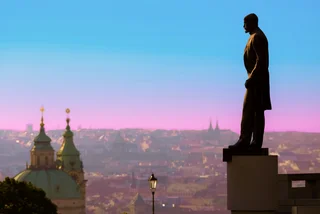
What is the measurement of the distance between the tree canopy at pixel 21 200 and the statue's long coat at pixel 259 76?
50744 mm

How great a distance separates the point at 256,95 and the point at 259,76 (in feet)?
1.06

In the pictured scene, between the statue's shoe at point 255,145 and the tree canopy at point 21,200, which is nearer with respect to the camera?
the statue's shoe at point 255,145

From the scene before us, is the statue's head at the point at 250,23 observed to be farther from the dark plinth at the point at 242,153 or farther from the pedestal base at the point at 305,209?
the pedestal base at the point at 305,209

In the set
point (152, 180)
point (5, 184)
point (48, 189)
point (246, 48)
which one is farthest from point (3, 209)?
point (48, 189)

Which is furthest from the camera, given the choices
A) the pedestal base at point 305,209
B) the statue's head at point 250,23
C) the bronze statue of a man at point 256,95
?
the statue's head at point 250,23

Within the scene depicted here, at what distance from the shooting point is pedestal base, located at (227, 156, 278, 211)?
18.4m

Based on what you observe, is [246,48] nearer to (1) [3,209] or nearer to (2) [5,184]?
(1) [3,209]

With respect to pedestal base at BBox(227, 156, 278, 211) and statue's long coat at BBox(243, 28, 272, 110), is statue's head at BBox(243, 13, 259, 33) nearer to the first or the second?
statue's long coat at BBox(243, 28, 272, 110)

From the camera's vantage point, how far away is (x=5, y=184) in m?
76.8

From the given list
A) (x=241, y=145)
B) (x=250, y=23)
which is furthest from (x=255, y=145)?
(x=250, y=23)

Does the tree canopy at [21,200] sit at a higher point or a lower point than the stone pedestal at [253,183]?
lower

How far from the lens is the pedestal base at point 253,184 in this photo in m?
18.4

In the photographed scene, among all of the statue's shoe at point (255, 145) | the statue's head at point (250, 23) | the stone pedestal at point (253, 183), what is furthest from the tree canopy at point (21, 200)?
the stone pedestal at point (253, 183)

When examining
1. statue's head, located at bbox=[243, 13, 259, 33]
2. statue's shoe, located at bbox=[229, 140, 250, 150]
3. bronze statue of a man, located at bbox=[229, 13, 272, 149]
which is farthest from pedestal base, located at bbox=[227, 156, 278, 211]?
statue's head, located at bbox=[243, 13, 259, 33]
